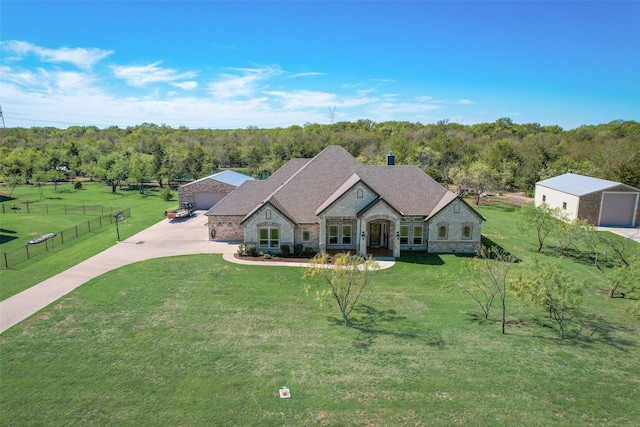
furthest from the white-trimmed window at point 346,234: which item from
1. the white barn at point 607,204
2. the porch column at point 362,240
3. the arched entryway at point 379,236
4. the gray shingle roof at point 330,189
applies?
the white barn at point 607,204

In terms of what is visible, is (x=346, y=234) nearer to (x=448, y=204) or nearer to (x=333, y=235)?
(x=333, y=235)

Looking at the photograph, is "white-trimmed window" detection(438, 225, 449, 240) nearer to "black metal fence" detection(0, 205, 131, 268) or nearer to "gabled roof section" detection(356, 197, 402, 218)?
"gabled roof section" detection(356, 197, 402, 218)

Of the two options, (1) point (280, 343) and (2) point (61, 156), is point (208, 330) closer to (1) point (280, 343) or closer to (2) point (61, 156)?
(1) point (280, 343)

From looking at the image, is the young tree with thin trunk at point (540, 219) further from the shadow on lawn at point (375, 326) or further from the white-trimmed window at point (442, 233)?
the shadow on lawn at point (375, 326)

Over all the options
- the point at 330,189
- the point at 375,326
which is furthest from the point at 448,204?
the point at 375,326

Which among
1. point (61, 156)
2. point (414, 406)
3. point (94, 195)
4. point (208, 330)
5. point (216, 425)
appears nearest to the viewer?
point (216, 425)

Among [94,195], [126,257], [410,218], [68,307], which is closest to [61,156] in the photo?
[94,195]
